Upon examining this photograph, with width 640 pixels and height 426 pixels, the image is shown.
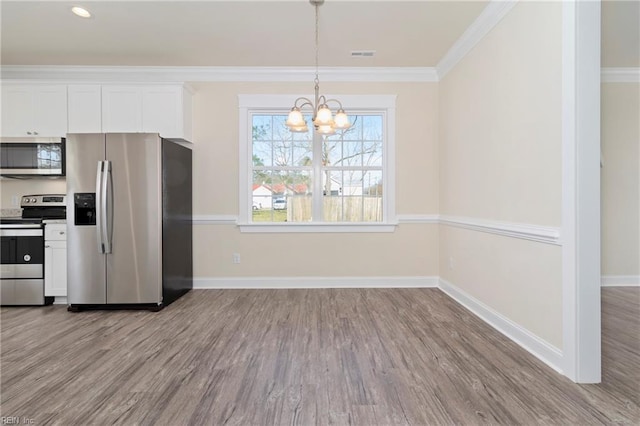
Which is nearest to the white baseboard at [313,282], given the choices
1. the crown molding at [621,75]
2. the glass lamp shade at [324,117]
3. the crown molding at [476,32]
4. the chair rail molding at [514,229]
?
the chair rail molding at [514,229]

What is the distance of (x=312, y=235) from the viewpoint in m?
4.23

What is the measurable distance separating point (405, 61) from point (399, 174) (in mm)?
1412

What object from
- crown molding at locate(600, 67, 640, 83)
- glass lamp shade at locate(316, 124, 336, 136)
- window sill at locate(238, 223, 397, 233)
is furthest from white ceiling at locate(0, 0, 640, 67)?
window sill at locate(238, 223, 397, 233)

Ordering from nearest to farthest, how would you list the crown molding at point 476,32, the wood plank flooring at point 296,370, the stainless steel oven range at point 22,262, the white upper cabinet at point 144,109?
the wood plank flooring at point 296,370 → the crown molding at point 476,32 → the stainless steel oven range at point 22,262 → the white upper cabinet at point 144,109

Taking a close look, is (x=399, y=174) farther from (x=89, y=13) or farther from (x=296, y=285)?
(x=89, y=13)

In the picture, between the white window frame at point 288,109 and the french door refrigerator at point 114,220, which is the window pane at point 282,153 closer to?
the white window frame at point 288,109

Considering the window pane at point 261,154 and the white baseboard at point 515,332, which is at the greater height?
the window pane at point 261,154

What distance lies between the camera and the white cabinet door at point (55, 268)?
3.51 m

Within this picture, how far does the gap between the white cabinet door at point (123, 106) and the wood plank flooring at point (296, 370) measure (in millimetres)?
2201

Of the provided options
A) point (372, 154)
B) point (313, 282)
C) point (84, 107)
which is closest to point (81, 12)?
point (84, 107)

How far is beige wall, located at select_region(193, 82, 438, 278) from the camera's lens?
4188 millimetres

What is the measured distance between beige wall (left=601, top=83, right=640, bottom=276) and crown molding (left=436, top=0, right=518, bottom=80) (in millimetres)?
2261

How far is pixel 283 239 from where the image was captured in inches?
167

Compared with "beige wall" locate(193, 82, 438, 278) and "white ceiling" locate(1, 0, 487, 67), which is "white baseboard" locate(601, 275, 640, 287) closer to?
"beige wall" locate(193, 82, 438, 278)
